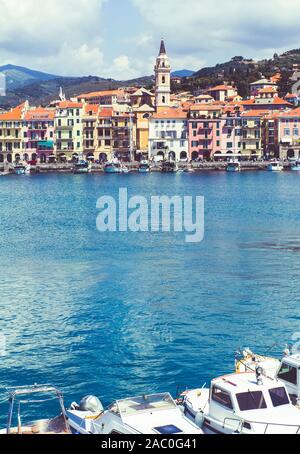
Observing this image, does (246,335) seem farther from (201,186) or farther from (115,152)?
(115,152)

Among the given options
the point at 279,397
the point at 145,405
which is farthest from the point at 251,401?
the point at 145,405

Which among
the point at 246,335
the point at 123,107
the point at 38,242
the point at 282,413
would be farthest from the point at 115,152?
the point at 282,413

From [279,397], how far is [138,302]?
13821 millimetres

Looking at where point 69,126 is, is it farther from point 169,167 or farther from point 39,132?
point 169,167

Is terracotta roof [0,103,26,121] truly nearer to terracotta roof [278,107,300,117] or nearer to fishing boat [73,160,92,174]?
fishing boat [73,160,92,174]

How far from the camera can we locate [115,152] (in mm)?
123375

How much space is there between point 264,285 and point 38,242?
1792 cm

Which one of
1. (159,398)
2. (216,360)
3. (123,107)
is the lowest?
(216,360)

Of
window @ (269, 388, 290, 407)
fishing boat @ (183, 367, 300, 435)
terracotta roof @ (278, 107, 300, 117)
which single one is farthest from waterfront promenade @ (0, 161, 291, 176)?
window @ (269, 388, 290, 407)

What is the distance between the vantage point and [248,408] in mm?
13945

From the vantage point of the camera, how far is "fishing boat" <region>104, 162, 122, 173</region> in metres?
115

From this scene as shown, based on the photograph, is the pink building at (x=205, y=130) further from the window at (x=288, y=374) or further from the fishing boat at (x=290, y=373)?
the window at (x=288, y=374)

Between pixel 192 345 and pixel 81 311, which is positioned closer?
pixel 192 345

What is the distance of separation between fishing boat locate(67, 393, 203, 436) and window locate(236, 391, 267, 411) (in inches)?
46.9
